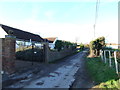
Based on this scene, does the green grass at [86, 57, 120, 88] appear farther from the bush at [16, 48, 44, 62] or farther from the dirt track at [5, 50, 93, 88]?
the bush at [16, 48, 44, 62]

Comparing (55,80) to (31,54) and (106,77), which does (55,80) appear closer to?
(106,77)

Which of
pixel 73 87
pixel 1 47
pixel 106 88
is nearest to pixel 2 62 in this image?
pixel 1 47

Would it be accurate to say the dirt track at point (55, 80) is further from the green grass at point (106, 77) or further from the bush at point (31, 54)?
the bush at point (31, 54)

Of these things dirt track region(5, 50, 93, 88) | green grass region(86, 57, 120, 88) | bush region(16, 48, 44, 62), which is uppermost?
bush region(16, 48, 44, 62)

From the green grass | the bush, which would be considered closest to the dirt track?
the green grass

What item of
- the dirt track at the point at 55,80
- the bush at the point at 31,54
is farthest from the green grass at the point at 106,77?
the bush at the point at 31,54

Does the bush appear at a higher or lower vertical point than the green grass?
higher

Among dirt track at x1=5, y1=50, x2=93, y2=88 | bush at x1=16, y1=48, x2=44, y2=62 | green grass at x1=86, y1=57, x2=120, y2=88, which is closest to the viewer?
green grass at x1=86, y1=57, x2=120, y2=88

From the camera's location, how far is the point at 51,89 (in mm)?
4766

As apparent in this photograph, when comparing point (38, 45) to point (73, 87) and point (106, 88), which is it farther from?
point (106, 88)

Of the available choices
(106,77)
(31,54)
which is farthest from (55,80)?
(31,54)

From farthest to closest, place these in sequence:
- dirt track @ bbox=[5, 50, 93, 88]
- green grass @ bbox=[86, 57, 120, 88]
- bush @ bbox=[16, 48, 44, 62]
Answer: bush @ bbox=[16, 48, 44, 62], dirt track @ bbox=[5, 50, 93, 88], green grass @ bbox=[86, 57, 120, 88]

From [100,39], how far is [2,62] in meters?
14.5

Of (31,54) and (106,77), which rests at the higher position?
(31,54)
